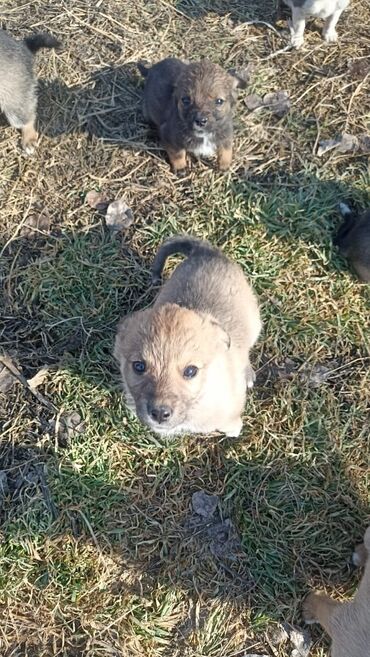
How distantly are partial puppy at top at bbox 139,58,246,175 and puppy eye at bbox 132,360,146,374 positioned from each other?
7.21ft

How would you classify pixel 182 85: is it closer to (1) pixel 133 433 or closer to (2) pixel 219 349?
(2) pixel 219 349

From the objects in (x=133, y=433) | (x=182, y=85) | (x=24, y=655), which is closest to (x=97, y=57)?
(x=182, y=85)

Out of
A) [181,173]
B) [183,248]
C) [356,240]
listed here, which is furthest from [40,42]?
[356,240]

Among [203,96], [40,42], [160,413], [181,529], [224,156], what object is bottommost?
[181,529]

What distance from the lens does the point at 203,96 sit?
4457mm

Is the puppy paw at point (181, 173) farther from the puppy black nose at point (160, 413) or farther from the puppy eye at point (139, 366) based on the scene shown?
the puppy black nose at point (160, 413)

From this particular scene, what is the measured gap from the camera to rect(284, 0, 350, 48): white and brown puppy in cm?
509

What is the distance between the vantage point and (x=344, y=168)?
5281mm

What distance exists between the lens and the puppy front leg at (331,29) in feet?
17.7

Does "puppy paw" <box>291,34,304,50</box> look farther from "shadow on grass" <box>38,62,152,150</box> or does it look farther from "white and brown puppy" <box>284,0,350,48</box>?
"shadow on grass" <box>38,62,152,150</box>

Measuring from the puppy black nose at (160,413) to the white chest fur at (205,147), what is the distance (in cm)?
253

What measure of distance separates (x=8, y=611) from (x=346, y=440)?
9.56ft

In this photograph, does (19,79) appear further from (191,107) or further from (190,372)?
(190,372)

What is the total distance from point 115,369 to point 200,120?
2092mm
